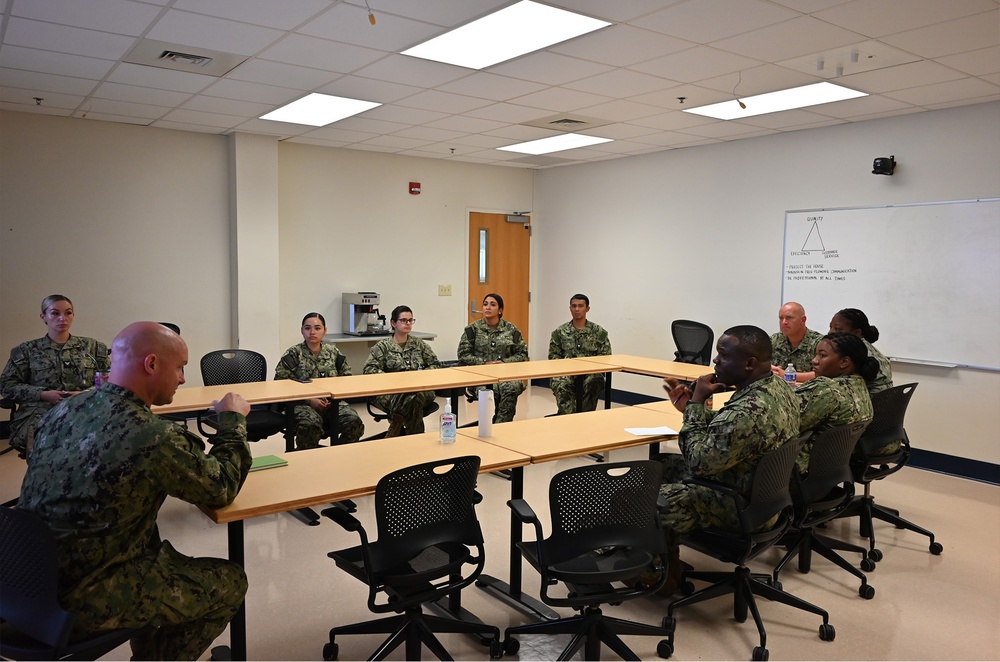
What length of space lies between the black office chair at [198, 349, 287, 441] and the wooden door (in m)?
4.05

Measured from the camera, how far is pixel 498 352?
625 centimetres

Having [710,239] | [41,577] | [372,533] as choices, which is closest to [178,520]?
[372,533]

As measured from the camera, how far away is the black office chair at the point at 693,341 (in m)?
6.44

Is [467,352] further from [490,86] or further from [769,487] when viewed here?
[769,487]

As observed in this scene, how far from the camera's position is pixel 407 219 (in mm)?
8305

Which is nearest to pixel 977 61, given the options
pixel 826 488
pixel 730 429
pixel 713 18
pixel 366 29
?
pixel 713 18

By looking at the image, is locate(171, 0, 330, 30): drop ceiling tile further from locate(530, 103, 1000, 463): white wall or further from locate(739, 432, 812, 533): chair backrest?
locate(530, 103, 1000, 463): white wall

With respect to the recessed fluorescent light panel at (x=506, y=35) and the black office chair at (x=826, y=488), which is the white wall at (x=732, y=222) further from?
the recessed fluorescent light panel at (x=506, y=35)

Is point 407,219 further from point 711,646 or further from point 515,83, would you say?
point 711,646

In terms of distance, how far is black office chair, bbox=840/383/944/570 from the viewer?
13.0 ft

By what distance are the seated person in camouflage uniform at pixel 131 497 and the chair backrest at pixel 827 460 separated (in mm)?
2527

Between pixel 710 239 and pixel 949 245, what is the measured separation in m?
2.25

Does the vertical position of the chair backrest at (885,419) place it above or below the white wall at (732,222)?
below

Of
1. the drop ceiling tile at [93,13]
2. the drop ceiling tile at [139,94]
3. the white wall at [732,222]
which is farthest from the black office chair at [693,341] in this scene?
the drop ceiling tile at [93,13]
